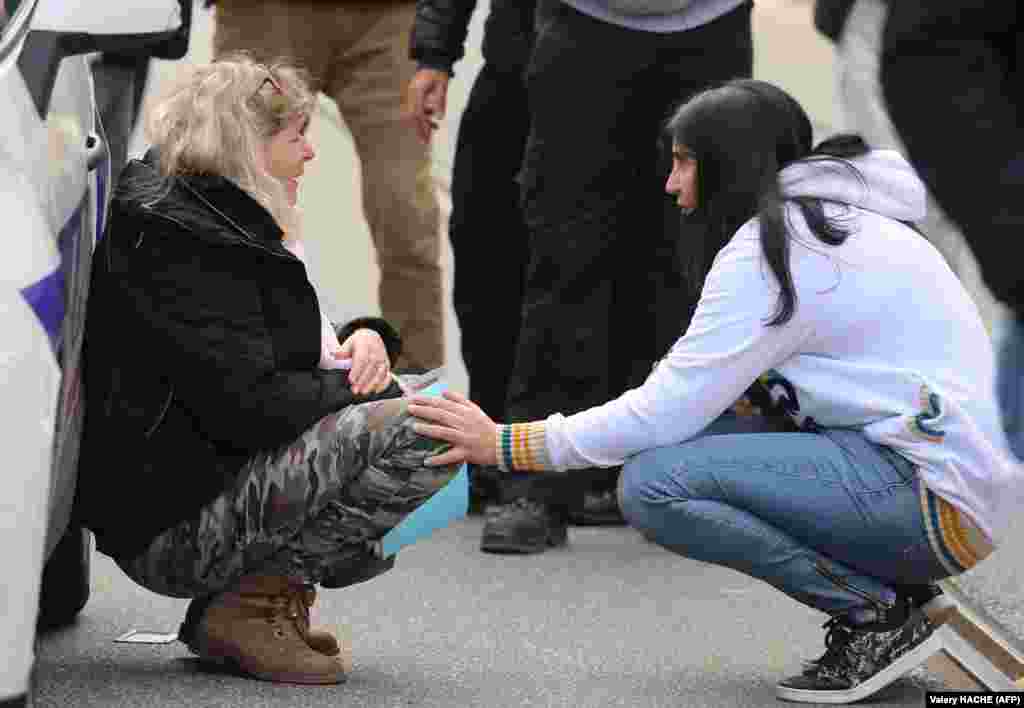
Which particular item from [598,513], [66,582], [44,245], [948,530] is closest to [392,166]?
[598,513]

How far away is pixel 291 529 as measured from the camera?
3.28m

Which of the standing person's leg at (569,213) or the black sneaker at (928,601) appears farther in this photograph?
the standing person's leg at (569,213)

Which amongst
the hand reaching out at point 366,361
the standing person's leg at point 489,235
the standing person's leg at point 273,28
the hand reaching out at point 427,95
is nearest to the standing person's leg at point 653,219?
the standing person's leg at point 489,235

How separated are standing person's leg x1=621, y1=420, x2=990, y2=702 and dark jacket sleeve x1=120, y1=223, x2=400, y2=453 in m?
0.62

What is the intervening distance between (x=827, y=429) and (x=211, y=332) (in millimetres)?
1003

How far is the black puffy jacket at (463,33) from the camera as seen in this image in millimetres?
5055

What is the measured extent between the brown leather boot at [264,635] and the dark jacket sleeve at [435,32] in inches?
78.2

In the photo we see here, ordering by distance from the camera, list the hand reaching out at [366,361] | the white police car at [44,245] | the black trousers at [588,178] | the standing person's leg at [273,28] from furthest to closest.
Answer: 1. the standing person's leg at [273,28]
2. the black trousers at [588,178]
3. the hand reaching out at [366,361]
4. the white police car at [44,245]

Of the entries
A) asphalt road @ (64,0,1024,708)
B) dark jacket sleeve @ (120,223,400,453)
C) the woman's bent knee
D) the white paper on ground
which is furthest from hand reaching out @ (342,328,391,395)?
the white paper on ground

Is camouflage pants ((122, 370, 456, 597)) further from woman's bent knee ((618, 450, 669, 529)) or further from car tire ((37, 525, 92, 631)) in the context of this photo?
car tire ((37, 525, 92, 631))

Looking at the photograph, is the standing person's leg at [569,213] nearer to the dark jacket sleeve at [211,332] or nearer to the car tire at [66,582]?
the car tire at [66,582]

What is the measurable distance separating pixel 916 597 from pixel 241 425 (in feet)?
3.71

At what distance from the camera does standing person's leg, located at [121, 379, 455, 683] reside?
10.7 ft

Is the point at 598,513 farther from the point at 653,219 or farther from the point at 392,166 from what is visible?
the point at 392,166
